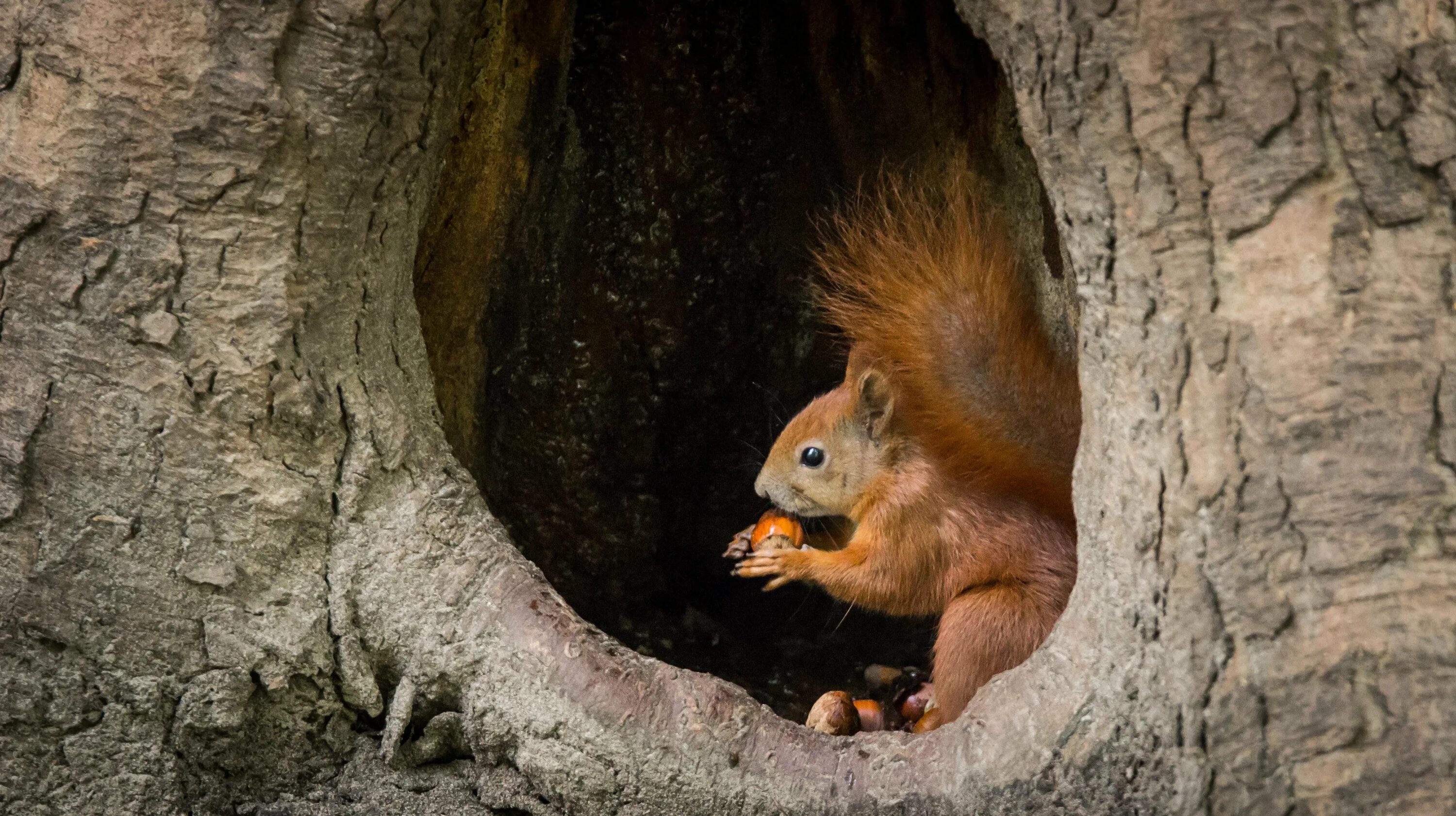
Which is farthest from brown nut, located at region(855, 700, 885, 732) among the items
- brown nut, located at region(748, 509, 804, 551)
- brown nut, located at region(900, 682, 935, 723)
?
brown nut, located at region(748, 509, 804, 551)

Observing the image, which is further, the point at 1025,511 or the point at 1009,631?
the point at 1025,511

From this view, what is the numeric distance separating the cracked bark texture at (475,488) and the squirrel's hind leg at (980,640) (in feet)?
1.45

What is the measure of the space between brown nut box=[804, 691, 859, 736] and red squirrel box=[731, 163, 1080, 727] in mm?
199

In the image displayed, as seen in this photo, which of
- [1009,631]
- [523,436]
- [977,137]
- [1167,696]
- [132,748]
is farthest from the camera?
[523,436]

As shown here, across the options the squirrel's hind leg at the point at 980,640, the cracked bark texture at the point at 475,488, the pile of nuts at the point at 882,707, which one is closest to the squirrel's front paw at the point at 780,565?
the pile of nuts at the point at 882,707

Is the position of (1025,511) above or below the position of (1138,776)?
above

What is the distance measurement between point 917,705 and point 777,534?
1.69ft

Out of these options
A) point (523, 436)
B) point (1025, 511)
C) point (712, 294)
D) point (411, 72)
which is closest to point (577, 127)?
point (712, 294)

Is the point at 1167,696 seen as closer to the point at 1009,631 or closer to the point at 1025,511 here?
the point at 1009,631

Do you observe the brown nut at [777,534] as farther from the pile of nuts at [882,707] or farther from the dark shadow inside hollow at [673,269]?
the pile of nuts at [882,707]

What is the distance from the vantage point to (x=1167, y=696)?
5.56ft

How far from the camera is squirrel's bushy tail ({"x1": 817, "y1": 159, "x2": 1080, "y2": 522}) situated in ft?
8.18

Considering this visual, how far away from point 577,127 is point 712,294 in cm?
56

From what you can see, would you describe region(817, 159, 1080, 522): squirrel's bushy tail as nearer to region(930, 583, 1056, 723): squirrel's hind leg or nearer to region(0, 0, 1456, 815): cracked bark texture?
region(930, 583, 1056, 723): squirrel's hind leg
